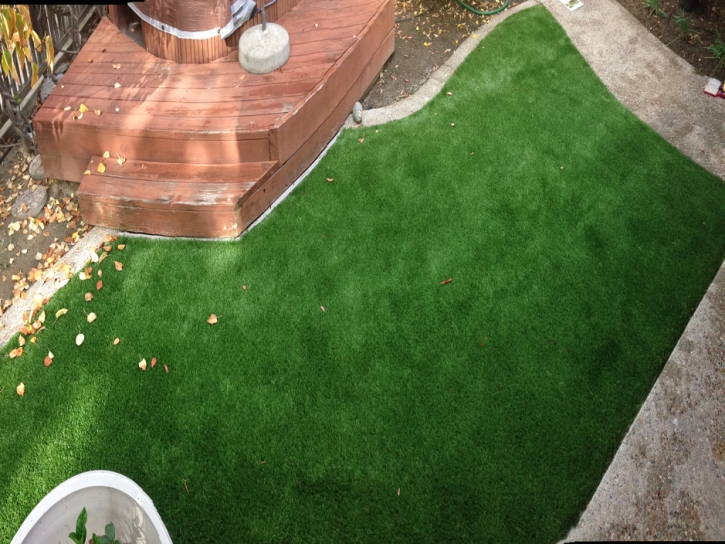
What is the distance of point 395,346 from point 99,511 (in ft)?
7.46

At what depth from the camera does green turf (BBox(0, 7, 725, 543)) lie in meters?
3.81

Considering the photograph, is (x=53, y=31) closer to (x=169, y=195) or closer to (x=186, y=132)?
(x=186, y=132)

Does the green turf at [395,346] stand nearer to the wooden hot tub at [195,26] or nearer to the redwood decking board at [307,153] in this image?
the redwood decking board at [307,153]

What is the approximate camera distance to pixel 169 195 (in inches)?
188

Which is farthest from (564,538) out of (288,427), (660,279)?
(660,279)

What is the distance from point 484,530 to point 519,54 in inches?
211

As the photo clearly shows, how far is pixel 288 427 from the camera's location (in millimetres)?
4043

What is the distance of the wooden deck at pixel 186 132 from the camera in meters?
4.82

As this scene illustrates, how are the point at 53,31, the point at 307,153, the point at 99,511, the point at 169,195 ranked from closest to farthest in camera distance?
the point at 99,511 → the point at 169,195 → the point at 307,153 → the point at 53,31

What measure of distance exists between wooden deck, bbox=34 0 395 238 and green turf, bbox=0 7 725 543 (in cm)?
31

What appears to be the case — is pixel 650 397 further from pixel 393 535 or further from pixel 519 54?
pixel 519 54

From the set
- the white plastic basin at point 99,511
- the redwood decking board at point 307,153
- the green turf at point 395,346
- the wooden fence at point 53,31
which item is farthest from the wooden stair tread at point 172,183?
the white plastic basin at point 99,511

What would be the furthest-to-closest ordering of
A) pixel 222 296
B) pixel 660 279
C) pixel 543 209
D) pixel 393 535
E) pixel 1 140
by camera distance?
pixel 1 140
pixel 543 209
pixel 660 279
pixel 222 296
pixel 393 535

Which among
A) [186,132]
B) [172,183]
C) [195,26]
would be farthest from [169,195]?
[195,26]
